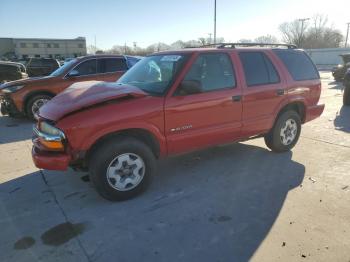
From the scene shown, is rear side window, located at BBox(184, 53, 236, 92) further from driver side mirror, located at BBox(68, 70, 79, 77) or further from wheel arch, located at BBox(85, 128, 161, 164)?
driver side mirror, located at BBox(68, 70, 79, 77)

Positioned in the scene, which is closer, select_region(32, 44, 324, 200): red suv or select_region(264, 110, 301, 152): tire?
select_region(32, 44, 324, 200): red suv

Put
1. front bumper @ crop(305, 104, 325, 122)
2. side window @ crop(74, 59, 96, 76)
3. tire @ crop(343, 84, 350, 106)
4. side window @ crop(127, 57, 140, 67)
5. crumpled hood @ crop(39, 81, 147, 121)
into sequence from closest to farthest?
crumpled hood @ crop(39, 81, 147, 121)
front bumper @ crop(305, 104, 325, 122)
side window @ crop(74, 59, 96, 76)
side window @ crop(127, 57, 140, 67)
tire @ crop(343, 84, 350, 106)

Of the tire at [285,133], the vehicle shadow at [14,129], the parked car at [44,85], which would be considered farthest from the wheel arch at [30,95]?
the tire at [285,133]

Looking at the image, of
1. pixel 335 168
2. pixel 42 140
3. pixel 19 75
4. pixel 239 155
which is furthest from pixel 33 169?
pixel 19 75

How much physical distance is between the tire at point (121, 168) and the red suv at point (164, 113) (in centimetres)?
1

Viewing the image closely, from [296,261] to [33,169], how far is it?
4093 mm

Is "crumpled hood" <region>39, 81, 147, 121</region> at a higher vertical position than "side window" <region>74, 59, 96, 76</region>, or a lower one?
lower

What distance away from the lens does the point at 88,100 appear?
375 cm

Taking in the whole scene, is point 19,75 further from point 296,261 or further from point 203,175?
point 296,261

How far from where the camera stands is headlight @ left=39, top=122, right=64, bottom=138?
3.57 meters

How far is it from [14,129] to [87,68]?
2520mm

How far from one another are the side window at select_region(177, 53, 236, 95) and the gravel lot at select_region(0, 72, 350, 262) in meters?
1.31

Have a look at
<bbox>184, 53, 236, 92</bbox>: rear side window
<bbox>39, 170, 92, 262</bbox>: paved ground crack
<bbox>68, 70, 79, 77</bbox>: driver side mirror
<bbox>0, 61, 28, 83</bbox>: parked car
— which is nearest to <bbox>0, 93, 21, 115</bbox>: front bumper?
<bbox>68, 70, 79, 77</bbox>: driver side mirror

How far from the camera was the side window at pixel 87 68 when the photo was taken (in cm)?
891
